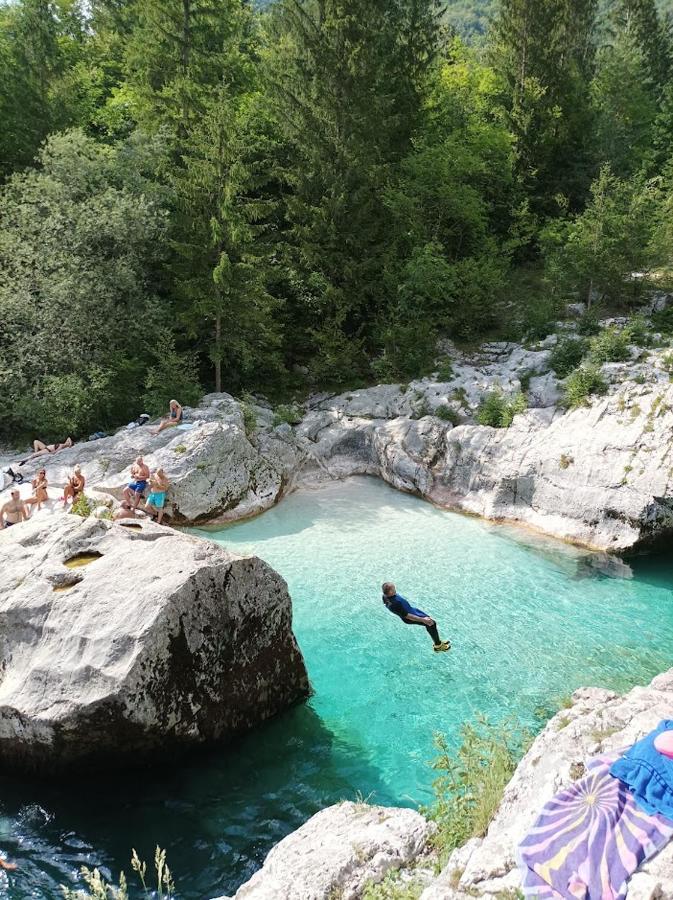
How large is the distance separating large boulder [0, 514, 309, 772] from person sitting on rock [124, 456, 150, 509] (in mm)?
5095

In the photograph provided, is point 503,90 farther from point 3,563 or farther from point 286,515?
point 3,563

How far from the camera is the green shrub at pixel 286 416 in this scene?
20055 millimetres

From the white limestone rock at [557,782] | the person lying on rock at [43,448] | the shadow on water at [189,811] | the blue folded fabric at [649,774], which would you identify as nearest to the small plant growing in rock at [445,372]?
the person lying on rock at [43,448]

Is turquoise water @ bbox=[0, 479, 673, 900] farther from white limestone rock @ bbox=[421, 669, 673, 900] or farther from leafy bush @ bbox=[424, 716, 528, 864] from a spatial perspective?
white limestone rock @ bbox=[421, 669, 673, 900]

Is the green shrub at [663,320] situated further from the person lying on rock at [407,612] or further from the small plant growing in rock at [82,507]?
the small plant growing in rock at [82,507]

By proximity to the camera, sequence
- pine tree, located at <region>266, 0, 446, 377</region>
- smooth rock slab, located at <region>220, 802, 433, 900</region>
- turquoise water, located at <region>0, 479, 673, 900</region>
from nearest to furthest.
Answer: smooth rock slab, located at <region>220, 802, 433, 900</region> < turquoise water, located at <region>0, 479, 673, 900</region> < pine tree, located at <region>266, 0, 446, 377</region>

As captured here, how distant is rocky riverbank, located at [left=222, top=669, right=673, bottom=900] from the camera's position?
420cm

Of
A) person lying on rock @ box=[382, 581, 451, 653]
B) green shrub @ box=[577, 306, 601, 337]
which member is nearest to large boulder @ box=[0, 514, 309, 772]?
person lying on rock @ box=[382, 581, 451, 653]

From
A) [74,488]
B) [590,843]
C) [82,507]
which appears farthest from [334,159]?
[590,843]

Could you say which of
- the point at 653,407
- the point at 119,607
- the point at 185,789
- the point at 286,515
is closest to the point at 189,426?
the point at 286,515

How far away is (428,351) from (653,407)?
369 inches

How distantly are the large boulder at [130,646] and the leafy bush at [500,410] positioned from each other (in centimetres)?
1075

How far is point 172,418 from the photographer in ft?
→ 57.2

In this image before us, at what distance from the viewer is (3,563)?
28.8ft
